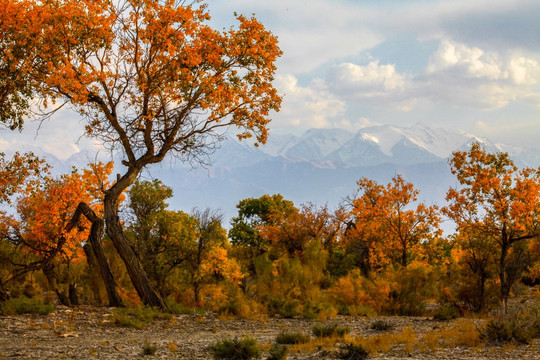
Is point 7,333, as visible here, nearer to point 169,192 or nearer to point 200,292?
point 169,192

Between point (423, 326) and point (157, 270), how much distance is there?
1358cm

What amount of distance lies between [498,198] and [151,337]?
15883mm

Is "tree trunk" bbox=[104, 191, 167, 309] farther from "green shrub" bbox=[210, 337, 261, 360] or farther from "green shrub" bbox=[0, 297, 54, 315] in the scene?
"green shrub" bbox=[210, 337, 261, 360]

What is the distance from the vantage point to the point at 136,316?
46.7 ft

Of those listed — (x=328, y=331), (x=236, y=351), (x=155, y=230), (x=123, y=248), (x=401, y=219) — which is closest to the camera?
(x=236, y=351)

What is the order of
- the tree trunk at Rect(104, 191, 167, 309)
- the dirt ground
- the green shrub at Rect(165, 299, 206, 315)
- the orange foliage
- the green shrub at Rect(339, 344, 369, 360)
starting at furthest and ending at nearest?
the orange foliage < the green shrub at Rect(165, 299, 206, 315) < the tree trunk at Rect(104, 191, 167, 309) < the dirt ground < the green shrub at Rect(339, 344, 369, 360)

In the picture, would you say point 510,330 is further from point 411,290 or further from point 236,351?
point 411,290

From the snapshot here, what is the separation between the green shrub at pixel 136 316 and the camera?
13.2m

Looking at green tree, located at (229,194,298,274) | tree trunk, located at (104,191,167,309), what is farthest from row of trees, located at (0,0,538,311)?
green tree, located at (229,194,298,274)

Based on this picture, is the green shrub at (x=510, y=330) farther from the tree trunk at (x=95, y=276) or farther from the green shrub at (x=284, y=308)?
the tree trunk at (x=95, y=276)

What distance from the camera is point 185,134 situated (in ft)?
54.6

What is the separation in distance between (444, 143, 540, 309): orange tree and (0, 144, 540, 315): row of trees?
0.05m

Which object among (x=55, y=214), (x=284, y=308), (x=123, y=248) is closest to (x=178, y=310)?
(x=123, y=248)

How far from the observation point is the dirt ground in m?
9.16
